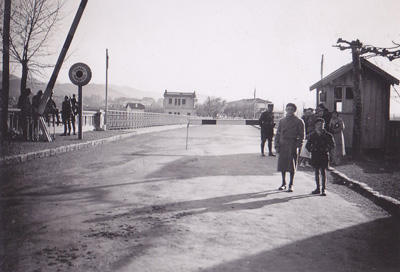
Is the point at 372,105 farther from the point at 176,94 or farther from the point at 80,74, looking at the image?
the point at 176,94

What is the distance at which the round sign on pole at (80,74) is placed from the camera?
14.2 meters

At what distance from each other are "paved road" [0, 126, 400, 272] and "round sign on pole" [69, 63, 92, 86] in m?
7.39

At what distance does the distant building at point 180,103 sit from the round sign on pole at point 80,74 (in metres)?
70.2

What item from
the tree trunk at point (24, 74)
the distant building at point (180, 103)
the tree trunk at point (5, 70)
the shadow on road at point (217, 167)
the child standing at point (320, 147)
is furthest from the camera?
the distant building at point (180, 103)

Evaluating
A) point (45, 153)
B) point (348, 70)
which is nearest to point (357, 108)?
point (348, 70)

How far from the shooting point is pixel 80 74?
14281 millimetres

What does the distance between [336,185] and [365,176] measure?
126 cm

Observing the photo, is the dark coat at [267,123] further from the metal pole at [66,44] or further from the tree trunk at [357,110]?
the metal pole at [66,44]

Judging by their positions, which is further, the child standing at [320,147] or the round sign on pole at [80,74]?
the round sign on pole at [80,74]

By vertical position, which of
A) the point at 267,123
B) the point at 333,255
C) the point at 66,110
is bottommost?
the point at 333,255

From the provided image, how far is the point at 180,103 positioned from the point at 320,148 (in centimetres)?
7943

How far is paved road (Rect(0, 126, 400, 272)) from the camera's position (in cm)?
307

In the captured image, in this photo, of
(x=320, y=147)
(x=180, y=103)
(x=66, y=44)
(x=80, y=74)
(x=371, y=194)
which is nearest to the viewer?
(x=371, y=194)

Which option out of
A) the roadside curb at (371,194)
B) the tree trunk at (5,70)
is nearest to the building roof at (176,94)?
the tree trunk at (5,70)
